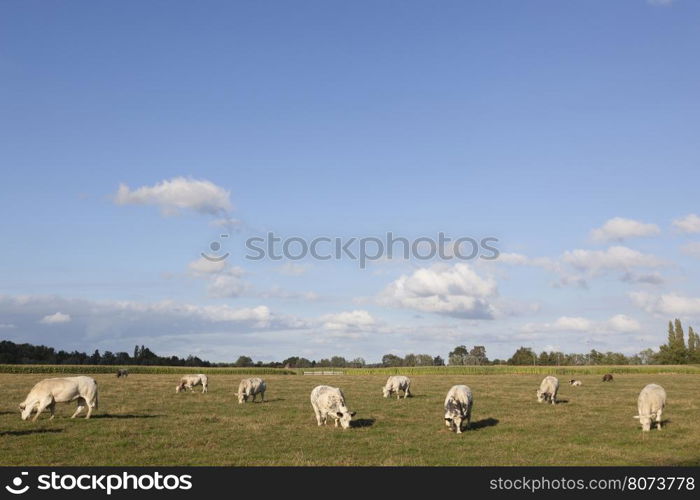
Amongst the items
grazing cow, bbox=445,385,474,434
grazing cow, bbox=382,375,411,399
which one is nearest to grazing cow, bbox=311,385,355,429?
grazing cow, bbox=445,385,474,434

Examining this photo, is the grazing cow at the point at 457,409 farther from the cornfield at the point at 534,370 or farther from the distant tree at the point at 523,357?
the distant tree at the point at 523,357

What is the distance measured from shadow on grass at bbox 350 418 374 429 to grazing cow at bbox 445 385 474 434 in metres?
3.81

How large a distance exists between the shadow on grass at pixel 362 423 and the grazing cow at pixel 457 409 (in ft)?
12.5

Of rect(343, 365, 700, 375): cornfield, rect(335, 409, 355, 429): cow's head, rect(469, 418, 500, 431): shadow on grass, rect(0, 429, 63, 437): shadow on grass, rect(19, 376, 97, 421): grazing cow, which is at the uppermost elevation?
rect(19, 376, 97, 421): grazing cow

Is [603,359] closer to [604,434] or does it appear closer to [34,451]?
[604,434]

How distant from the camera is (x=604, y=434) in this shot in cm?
2462

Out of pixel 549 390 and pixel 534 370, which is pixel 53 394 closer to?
pixel 549 390

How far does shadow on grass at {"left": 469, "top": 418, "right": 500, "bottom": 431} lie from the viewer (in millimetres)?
26219

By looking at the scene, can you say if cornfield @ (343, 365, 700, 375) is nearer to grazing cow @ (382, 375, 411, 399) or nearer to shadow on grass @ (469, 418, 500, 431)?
grazing cow @ (382, 375, 411, 399)

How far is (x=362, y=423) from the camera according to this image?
2747cm

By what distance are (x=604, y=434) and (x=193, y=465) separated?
16480 millimetres

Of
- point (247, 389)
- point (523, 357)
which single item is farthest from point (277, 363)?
point (247, 389)

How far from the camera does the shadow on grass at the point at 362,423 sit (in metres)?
26.7
